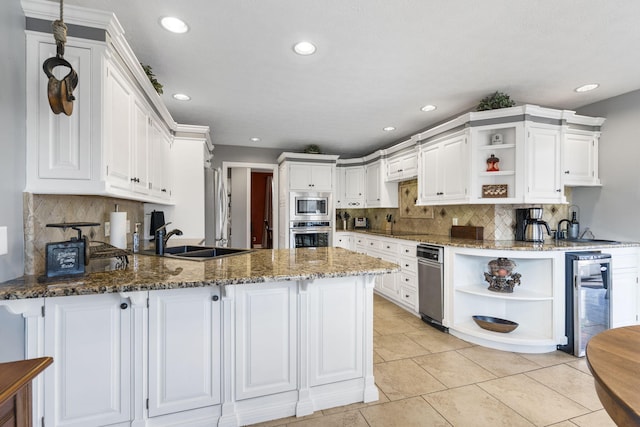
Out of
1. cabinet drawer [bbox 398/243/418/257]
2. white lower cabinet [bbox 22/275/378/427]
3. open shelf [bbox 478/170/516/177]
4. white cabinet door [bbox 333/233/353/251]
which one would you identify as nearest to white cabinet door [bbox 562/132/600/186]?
open shelf [bbox 478/170/516/177]

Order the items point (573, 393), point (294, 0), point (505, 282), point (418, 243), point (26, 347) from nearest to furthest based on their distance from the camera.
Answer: point (26, 347), point (294, 0), point (573, 393), point (505, 282), point (418, 243)

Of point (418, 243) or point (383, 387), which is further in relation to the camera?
point (418, 243)

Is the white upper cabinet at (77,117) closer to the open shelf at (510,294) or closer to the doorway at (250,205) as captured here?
the open shelf at (510,294)

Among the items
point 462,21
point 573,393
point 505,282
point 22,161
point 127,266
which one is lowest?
point 573,393

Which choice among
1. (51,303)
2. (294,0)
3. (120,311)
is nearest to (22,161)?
(51,303)

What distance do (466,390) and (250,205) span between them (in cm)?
528

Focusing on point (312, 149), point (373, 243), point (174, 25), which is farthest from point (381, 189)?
point (174, 25)

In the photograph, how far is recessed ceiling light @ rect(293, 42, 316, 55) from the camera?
7.02ft

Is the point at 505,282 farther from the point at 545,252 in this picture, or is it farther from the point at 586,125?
the point at 586,125

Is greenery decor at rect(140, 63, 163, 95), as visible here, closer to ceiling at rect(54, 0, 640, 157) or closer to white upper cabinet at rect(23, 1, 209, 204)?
ceiling at rect(54, 0, 640, 157)

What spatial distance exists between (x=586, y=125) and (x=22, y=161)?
4.89 m

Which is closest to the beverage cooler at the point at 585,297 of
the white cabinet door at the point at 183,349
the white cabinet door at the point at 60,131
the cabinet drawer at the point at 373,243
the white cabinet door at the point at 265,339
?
the cabinet drawer at the point at 373,243

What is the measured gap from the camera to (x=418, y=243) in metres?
3.49

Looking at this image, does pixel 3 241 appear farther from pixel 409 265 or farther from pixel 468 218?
pixel 468 218
